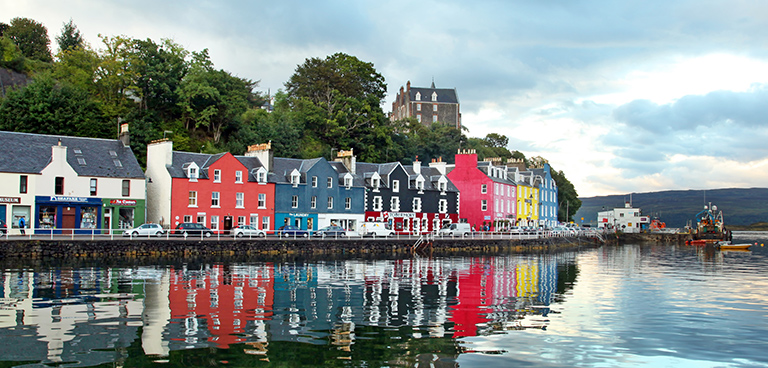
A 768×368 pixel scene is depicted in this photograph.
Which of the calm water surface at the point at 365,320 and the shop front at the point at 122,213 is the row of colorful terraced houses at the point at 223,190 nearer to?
the shop front at the point at 122,213

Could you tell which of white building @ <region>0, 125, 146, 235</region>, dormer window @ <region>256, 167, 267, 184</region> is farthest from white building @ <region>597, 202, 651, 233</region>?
white building @ <region>0, 125, 146, 235</region>

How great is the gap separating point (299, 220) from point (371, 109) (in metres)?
26.8

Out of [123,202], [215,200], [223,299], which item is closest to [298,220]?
[215,200]

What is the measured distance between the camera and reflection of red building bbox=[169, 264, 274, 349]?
1892 cm

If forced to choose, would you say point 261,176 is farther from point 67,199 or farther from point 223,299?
point 223,299

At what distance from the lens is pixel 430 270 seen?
4059 centimetres

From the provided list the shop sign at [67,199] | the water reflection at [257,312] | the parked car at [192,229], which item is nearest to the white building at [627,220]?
the parked car at [192,229]

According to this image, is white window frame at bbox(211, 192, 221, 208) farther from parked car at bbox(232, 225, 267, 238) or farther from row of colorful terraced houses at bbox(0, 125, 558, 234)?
parked car at bbox(232, 225, 267, 238)

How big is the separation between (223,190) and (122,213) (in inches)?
358

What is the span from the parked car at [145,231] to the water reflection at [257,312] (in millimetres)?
11707

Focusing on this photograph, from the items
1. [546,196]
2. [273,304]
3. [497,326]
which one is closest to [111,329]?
[273,304]

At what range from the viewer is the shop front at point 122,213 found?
171 ft

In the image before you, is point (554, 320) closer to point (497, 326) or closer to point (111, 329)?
point (497, 326)

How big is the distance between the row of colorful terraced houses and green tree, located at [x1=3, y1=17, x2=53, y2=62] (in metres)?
42.6
